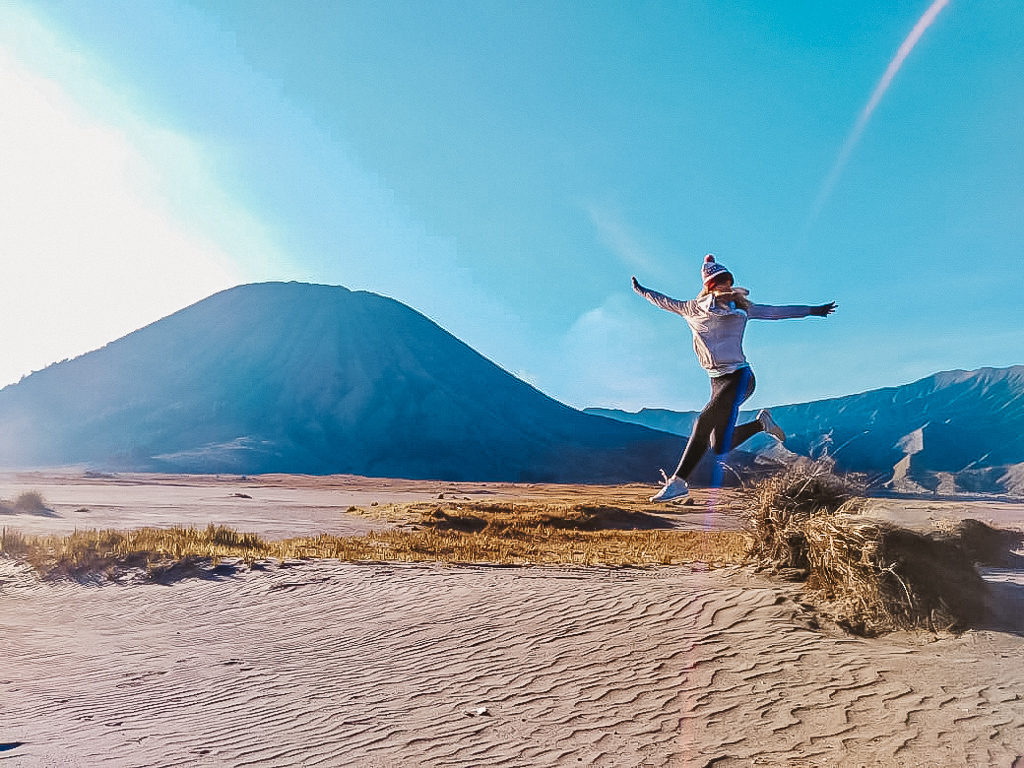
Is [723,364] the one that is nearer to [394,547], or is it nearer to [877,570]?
[877,570]

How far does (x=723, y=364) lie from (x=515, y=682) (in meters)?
5.01

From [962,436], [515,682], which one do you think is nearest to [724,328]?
[515,682]

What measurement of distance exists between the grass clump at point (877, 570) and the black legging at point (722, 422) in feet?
11.8

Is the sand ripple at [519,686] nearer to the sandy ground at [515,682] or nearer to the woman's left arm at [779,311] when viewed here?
the sandy ground at [515,682]

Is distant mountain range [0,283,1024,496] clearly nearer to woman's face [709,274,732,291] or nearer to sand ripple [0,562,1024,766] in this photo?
sand ripple [0,562,1024,766]

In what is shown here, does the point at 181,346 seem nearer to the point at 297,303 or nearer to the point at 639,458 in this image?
the point at 297,303

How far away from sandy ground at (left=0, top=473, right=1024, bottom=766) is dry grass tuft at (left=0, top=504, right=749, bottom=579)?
10.9ft

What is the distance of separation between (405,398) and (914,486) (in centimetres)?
9176

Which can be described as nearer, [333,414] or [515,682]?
[515,682]

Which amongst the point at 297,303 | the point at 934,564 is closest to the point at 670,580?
the point at 934,564

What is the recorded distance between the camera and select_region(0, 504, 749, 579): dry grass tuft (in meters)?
15.5

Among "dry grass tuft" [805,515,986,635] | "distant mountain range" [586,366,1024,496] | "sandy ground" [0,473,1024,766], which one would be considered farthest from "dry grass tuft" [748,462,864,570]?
"distant mountain range" [586,366,1024,496]

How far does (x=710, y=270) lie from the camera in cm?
442

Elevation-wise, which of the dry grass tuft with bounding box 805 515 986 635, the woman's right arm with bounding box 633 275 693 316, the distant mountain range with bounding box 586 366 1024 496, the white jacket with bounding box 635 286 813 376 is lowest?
the dry grass tuft with bounding box 805 515 986 635
